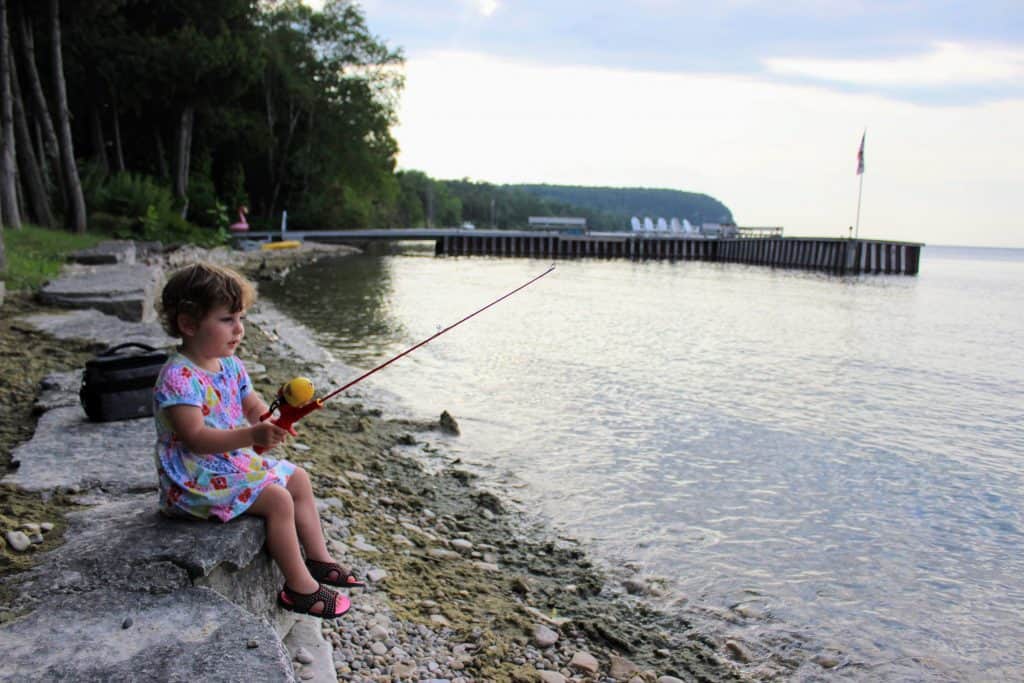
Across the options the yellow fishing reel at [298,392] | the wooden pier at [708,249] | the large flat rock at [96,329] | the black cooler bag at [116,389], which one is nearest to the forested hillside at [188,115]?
the wooden pier at [708,249]

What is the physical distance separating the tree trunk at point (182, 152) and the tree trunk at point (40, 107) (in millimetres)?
7153

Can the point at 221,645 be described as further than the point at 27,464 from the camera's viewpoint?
No

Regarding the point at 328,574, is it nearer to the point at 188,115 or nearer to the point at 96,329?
the point at 96,329

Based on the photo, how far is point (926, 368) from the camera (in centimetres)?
1243

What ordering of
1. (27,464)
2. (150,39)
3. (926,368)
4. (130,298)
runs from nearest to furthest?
(27,464) → (130,298) → (926,368) → (150,39)

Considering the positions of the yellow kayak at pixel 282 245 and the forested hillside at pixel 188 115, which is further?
the yellow kayak at pixel 282 245

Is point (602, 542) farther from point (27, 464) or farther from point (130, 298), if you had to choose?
point (130, 298)

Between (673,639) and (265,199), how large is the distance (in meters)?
45.8

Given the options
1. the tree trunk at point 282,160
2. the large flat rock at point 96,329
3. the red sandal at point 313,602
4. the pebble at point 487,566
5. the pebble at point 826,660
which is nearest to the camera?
the red sandal at point 313,602

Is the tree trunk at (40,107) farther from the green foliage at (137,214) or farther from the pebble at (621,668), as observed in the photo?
the pebble at (621,668)

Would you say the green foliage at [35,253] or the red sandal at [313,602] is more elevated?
the green foliage at [35,253]

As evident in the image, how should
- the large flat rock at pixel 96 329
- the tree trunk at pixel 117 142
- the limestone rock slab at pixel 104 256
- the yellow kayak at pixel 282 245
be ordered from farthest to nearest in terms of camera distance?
1. the yellow kayak at pixel 282 245
2. the tree trunk at pixel 117 142
3. the limestone rock slab at pixel 104 256
4. the large flat rock at pixel 96 329

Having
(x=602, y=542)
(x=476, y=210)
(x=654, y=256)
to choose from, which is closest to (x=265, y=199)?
(x=654, y=256)

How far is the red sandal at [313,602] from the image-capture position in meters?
2.81
